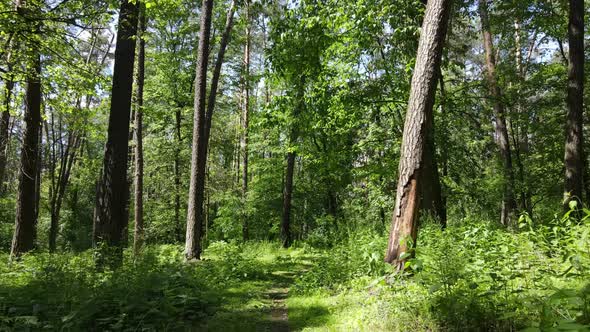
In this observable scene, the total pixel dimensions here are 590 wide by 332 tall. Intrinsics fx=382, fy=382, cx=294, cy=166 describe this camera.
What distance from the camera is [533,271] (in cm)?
400

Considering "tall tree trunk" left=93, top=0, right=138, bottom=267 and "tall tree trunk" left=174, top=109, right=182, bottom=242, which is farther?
"tall tree trunk" left=174, top=109, right=182, bottom=242

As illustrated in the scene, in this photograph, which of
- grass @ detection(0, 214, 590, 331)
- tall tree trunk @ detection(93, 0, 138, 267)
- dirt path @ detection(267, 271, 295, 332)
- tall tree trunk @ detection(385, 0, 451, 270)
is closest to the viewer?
grass @ detection(0, 214, 590, 331)

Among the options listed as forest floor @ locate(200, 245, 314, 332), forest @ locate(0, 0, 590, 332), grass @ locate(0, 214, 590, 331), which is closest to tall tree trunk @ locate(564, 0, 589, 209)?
forest @ locate(0, 0, 590, 332)

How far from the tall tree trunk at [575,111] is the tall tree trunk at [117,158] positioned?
880 cm

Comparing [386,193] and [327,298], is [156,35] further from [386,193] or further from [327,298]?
[327,298]

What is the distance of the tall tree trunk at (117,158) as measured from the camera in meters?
7.55

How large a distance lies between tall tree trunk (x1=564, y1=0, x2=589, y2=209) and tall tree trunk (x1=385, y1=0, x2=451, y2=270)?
426 centimetres

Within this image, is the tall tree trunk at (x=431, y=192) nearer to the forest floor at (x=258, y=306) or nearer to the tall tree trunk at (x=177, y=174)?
the forest floor at (x=258, y=306)

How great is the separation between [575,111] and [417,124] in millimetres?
4942

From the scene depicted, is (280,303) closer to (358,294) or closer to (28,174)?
(358,294)

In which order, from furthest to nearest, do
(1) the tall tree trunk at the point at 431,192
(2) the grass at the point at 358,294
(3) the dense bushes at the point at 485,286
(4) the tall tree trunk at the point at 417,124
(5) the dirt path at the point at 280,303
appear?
1. (1) the tall tree trunk at the point at 431,192
2. (4) the tall tree trunk at the point at 417,124
3. (5) the dirt path at the point at 280,303
4. (2) the grass at the point at 358,294
5. (3) the dense bushes at the point at 485,286

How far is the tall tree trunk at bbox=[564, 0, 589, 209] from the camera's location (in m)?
7.75

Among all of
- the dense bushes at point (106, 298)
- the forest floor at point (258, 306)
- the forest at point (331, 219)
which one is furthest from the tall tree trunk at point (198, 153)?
the dense bushes at point (106, 298)

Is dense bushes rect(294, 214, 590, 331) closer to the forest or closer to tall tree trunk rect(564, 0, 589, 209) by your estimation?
the forest
